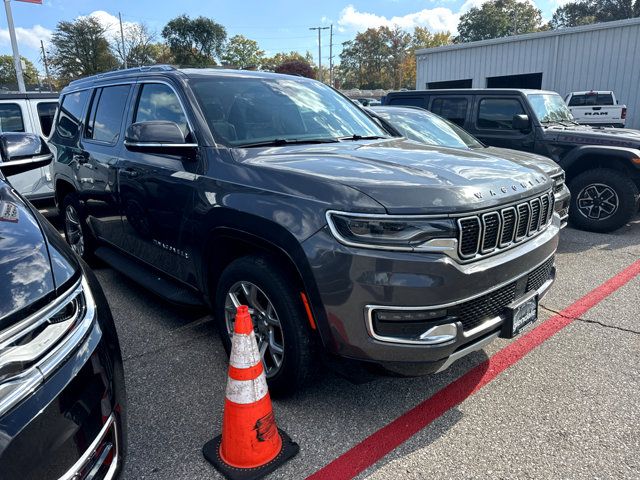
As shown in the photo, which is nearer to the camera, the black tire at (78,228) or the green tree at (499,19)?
the black tire at (78,228)

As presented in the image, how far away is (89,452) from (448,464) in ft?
5.27

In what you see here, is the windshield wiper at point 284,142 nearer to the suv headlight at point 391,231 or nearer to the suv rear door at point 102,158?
the suv headlight at point 391,231

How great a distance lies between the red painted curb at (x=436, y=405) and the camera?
7.59ft

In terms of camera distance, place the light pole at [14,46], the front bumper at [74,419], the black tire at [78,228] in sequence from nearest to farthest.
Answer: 1. the front bumper at [74,419]
2. the black tire at [78,228]
3. the light pole at [14,46]

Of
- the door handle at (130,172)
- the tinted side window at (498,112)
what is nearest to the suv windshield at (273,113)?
the door handle at (130,172)

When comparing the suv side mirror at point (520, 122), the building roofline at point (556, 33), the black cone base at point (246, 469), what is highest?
the building roofline at point (556, 33)

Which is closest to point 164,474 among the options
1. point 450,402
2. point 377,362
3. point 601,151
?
point 377,362

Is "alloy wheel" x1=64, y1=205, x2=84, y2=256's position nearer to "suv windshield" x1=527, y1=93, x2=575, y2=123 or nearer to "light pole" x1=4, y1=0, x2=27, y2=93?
"suv windshield" x1=527, y1=93, x2=575, y2=123

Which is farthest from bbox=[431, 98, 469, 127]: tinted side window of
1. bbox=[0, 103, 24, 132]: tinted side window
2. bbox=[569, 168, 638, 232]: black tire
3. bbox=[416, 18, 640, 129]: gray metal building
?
bbox=[416, 18, 640, 129]: gray metal building

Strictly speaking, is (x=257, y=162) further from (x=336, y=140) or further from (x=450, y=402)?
(x=450, y=402)

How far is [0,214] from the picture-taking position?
6.31 ft

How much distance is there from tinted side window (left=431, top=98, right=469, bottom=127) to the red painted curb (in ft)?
14.8

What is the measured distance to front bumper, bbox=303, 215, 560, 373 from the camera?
2156 millimetres

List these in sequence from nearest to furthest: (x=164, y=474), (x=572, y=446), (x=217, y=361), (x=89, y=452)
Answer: (x=89, y=452), (x=164, y=474), (x=572, y=446), (x=217, y=361)
